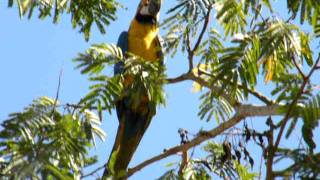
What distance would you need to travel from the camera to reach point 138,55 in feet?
14.9

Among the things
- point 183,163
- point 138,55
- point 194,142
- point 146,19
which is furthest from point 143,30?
point 194,142

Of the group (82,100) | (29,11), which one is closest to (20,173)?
(82,100)

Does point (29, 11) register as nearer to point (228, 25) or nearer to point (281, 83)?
point (228, 25)

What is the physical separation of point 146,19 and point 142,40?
198 millimetres

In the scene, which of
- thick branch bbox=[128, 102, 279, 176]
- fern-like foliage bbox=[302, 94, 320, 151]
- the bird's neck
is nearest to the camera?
fern-like foliage bbox=[302, 94, 320, 151]

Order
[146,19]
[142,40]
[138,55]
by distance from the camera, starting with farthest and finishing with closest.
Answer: [146,19] → [142,40] → [138,55]

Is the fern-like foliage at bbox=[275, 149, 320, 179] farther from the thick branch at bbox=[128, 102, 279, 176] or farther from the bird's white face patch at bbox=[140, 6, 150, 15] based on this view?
the bird's white face patch at bbox=[140, 6, 150, 15]

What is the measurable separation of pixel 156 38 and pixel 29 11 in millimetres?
1409

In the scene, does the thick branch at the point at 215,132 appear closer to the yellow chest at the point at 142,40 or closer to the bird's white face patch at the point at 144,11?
the yellow chest at the point at 142,40

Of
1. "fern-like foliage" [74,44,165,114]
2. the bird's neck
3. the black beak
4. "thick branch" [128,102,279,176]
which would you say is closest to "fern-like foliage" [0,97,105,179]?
"fern-like foliage" [74,44,165,114]

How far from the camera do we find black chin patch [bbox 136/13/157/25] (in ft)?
16.1

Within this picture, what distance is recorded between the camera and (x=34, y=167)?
7.93ft

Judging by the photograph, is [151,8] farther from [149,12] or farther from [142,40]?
[142,40]

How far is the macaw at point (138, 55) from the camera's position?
4055mm
